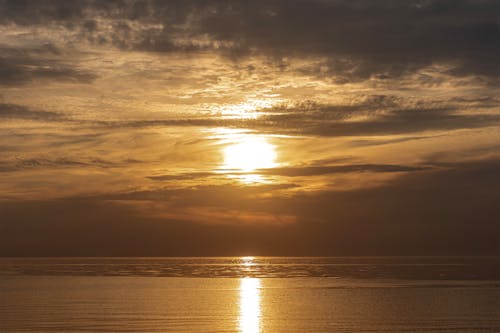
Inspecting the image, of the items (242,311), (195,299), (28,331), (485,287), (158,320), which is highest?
(485,287)

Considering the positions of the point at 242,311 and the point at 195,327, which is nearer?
the point at 195,327

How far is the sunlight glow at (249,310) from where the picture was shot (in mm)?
44312

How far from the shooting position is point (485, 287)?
75875 millimetres

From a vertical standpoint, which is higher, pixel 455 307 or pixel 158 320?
pixel 455 307

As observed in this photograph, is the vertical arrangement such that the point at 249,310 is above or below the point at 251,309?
below

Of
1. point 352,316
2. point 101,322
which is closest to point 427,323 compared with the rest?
point 352,316

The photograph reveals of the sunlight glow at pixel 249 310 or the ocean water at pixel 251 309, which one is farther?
the sunlight glow at pixel 249 310

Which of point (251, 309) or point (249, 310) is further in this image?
point (251, 309)

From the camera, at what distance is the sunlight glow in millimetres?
44312

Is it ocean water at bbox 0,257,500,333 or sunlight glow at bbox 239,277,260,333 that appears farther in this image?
sunlight glow at bbox 239,277,260,333

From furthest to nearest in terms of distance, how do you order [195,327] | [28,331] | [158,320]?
[158,320], [195,327], [28,331]

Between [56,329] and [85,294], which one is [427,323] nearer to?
[56,329]

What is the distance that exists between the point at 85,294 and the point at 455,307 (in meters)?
36.3

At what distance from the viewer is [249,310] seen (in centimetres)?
5500
